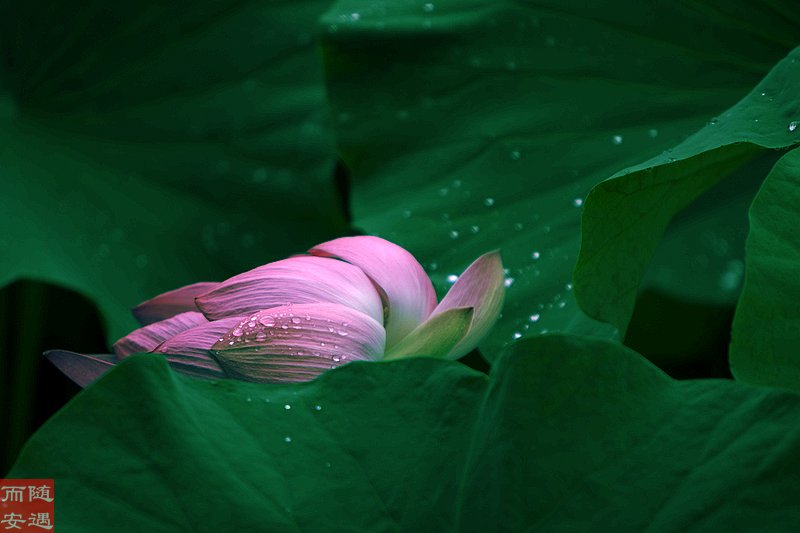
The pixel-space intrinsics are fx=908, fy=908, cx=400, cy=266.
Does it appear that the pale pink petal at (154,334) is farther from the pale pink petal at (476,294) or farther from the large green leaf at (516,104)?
the large green leaf at (516,104)

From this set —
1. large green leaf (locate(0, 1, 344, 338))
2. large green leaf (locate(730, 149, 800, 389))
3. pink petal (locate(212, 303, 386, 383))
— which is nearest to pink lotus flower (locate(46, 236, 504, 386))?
pink petal (locate(212, 303, 386, 383))

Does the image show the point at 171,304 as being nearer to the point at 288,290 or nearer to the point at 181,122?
the point at 288,290

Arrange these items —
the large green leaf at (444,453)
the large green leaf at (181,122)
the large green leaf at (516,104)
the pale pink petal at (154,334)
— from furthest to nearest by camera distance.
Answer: the large green leaf at (181,122)
the large green leaf at (516,104)
the pale pink petal at (154,334)
the large green leaf at (444,453)

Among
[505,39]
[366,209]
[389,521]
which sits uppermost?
→ [505,39]

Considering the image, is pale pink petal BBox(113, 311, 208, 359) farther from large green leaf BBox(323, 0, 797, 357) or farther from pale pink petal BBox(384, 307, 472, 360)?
large green leaf BBox(323, 0, 797, 357)

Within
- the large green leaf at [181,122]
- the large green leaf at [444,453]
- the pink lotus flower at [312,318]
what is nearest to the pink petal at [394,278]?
the pink lotus flower at [312,318]

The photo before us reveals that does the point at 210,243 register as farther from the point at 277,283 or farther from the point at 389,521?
the point at 389,521

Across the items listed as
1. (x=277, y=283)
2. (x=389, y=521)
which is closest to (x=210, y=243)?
(x=277, y=283)

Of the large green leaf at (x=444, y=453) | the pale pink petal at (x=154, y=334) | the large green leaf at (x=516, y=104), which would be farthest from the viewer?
the large green leaf at (x=516, y=104)
